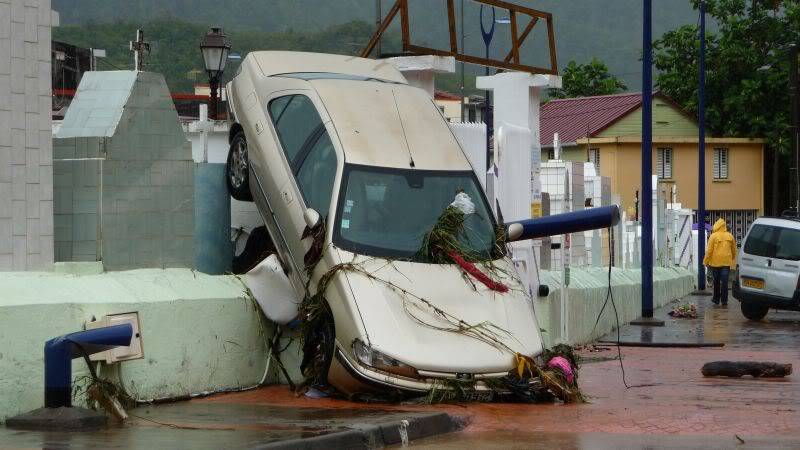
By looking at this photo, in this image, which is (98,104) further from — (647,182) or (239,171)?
(647,182)

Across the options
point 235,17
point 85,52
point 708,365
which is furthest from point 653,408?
point 235,17

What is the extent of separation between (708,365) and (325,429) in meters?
7.21

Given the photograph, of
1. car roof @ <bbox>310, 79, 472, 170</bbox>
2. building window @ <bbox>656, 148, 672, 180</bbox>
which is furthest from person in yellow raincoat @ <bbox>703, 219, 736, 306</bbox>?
building window @ <bbox>656, 148, 672, 180</bbox>

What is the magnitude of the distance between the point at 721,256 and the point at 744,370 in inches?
704

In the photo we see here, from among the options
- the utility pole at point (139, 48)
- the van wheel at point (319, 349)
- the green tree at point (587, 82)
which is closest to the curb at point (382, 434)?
the van wheel at point (319, 349)

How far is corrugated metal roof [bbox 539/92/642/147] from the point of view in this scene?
72.3 metres

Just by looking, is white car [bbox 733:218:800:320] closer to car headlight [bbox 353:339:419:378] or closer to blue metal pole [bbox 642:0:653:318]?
blue metal pole [bbox 642:0:653:318]

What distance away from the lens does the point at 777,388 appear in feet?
49.8

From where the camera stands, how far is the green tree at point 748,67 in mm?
72188

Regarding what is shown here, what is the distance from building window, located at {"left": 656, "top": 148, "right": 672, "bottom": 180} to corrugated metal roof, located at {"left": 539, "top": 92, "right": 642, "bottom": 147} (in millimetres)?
2491

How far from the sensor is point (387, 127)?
47.7ft

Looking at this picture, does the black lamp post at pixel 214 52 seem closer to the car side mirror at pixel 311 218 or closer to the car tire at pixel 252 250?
the car tire at pixel 252 250

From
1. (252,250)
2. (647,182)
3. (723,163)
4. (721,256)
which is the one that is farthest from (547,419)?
(723,163)

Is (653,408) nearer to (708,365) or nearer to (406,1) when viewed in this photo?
Answer: (708,365)
